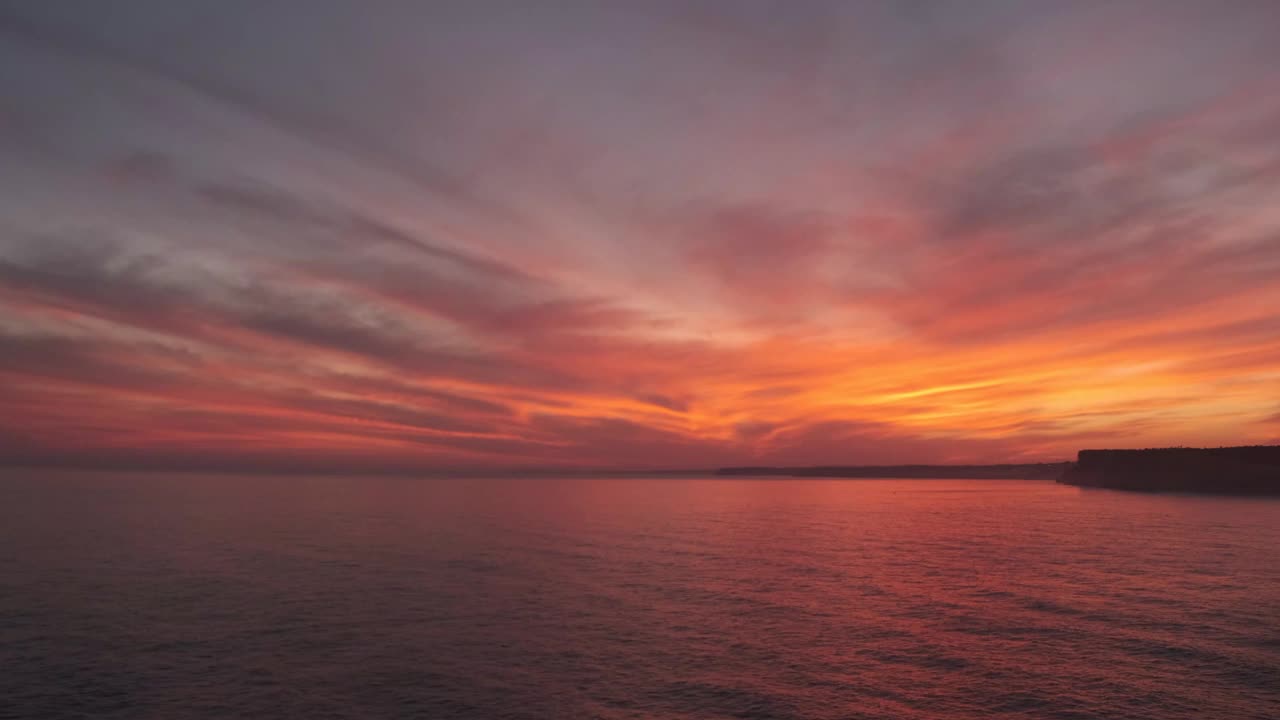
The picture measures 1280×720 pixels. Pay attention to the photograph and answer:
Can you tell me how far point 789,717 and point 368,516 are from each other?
114m

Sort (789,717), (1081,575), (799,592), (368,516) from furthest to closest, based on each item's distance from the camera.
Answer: (368,516) < (1081,575) < (799,592) < (789,717)

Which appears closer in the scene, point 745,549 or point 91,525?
point 745,549

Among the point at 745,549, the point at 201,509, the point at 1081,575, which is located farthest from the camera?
the point at 201,509

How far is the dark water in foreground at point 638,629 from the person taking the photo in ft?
96.9

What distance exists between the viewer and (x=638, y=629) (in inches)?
1623

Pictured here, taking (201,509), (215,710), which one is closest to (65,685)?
(215,710)

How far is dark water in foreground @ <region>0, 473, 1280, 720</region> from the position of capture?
29.5 m

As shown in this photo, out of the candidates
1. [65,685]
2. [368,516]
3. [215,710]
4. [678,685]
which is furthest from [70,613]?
[368,516]

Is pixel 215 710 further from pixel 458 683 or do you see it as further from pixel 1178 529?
pixel 1178 529

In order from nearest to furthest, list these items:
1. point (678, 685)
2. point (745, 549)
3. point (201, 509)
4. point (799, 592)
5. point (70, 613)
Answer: point (678, 685)
point (70, 613)
point (799, 592)
point (745, 549)
point (201, 509)

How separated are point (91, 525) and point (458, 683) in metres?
99.3

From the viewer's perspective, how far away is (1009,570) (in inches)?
2470

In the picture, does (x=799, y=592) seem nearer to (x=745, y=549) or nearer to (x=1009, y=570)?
(x=1009, y=570)

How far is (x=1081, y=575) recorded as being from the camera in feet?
194
